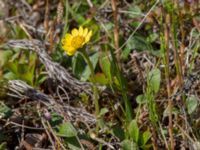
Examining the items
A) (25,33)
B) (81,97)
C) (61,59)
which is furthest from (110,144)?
(25,33)

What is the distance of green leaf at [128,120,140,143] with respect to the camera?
66.2 inches

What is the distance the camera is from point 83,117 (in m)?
1.88

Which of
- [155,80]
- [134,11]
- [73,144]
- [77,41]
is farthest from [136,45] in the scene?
[73,144]

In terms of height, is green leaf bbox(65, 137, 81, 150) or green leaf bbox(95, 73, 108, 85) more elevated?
green leaf bbox(95, 73, 108, 85)

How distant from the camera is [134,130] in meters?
1.68

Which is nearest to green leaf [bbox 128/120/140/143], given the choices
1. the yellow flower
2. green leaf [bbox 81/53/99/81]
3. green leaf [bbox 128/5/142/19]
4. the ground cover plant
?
the ground cover plant

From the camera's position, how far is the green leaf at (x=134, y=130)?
1.68m

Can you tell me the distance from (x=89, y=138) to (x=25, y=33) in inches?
29.1

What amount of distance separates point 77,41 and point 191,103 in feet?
1.38

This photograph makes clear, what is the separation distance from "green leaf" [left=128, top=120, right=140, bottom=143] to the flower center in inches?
11.7

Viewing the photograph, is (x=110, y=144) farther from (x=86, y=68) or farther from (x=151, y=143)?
(x=86, y=68)

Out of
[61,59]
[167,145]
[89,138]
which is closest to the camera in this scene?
[167,145]

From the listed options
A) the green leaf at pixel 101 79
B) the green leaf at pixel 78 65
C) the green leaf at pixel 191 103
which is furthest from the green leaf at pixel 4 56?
the green leaf at pixel 191 103

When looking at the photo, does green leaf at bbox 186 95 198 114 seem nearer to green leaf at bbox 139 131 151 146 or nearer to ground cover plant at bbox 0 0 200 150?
ground cover plant at bbox 0 0 200 150
